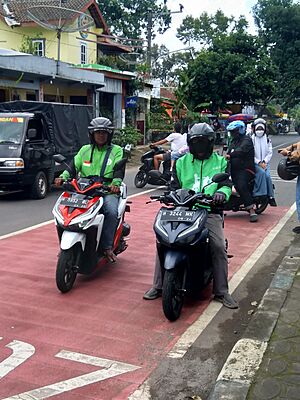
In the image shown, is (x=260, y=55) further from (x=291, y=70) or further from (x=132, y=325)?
(x=132, y=325)

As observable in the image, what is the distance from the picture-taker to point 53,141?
511 inches

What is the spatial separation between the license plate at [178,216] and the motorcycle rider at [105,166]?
1.11m

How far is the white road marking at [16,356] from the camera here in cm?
374

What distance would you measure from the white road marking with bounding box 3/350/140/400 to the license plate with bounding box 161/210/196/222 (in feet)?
4.50

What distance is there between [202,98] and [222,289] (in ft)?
99.8

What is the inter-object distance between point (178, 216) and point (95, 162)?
1.67m

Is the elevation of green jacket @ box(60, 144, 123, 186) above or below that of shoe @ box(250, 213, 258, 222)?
above

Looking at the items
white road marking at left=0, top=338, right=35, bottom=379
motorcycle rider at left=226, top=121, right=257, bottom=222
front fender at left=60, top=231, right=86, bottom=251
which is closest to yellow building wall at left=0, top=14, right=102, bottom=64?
motorcycle rider at left=226, top=121, right=257, bottom=222

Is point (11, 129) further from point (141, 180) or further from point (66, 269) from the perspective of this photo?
point (66, 269)

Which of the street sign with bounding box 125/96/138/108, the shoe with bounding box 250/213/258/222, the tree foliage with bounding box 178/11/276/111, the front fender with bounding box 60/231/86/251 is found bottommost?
the shoe with bounding box 250/213/258/222

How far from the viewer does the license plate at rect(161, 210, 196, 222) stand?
461 cm

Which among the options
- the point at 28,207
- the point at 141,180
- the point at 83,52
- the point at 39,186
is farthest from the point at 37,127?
the point at 83,52

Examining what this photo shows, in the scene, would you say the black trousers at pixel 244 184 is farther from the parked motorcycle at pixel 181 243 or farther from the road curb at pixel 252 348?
the parked motorcycle at pixel 181 243

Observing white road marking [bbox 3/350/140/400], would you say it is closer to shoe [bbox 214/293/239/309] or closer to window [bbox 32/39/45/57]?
shoe [bbox 214/293/239/309]
